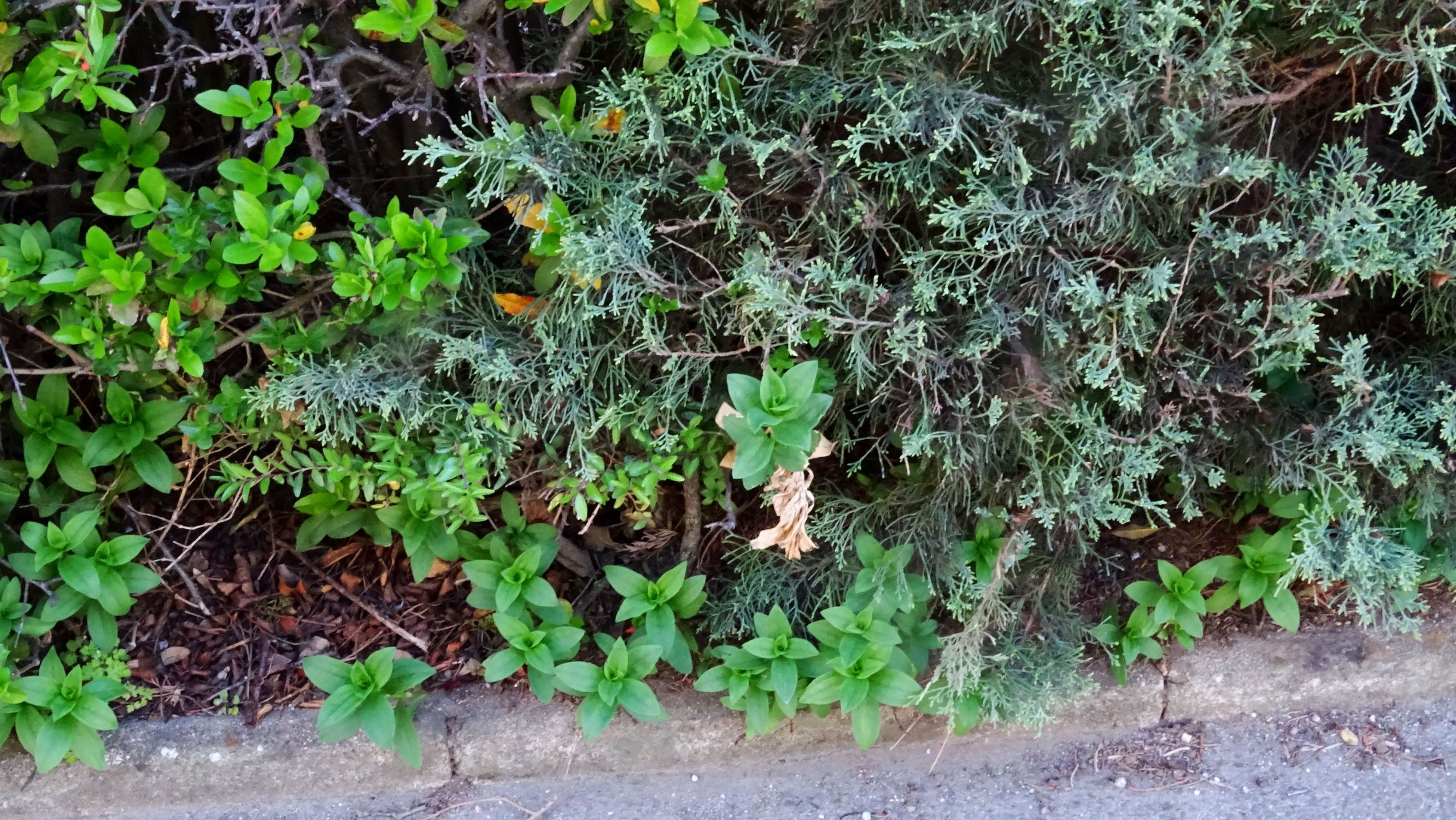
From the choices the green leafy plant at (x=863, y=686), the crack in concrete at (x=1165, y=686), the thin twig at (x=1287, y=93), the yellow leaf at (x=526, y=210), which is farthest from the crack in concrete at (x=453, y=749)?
the thin twig at (x=1287, y=93)

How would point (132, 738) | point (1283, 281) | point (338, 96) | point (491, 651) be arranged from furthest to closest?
point (491, 651) → point (132, 738) → point (338, 96) → point (1283, 281)

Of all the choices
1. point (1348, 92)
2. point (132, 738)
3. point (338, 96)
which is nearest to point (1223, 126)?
point (1348, 92)

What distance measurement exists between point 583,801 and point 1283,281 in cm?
218

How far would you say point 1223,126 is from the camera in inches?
79.2

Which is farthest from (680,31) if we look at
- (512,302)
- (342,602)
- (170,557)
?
(170,557)

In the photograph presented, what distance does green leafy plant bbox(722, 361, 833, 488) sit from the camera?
195 cm

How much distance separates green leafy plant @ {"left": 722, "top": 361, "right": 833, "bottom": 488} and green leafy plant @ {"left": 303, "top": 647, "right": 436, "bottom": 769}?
1.09 m

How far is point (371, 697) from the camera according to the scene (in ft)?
7.73

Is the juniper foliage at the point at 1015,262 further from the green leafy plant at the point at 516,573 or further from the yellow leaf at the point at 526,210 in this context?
the green leafy plant at the point at 516,573

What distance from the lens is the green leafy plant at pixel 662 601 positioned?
2445 mm

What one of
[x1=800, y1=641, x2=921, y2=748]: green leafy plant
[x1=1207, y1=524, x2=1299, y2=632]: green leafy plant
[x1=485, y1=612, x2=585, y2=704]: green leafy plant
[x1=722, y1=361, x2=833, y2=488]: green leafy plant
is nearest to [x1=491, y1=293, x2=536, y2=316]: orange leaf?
[x1=722, y1=361, x2=833, y2=488]: green leafy plant

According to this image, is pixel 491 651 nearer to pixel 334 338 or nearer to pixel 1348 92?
pixel 334 338

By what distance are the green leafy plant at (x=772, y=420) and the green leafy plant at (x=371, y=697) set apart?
3.59 ft

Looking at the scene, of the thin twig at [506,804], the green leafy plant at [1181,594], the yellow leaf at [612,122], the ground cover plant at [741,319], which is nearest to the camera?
the ground cover plant at [741,319]
